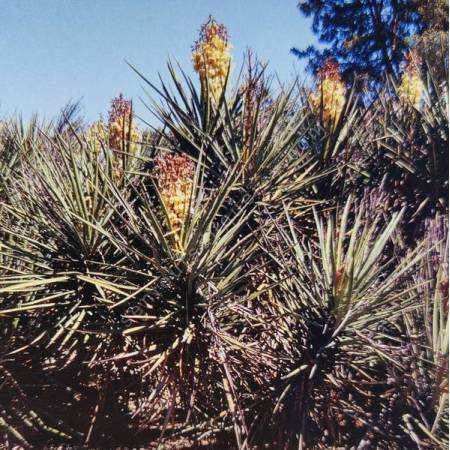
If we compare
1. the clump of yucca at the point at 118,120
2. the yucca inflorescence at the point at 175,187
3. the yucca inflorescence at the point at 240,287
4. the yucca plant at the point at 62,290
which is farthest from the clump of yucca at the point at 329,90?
the yucca plant at the point at 62,290

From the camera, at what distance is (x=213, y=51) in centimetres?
396

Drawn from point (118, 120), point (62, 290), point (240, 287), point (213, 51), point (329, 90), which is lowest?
point (62, 290)

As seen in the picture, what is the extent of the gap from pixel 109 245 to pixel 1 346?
0.88 metres

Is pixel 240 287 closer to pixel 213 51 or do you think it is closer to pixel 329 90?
pixel 213 51

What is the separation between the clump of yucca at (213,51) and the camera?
3.96m

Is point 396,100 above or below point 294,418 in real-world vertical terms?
above

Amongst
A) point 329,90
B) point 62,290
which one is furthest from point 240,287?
point 329,90

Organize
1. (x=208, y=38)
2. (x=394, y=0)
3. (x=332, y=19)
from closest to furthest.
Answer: (x=208, y=38) → (x=394, y=0) → (x=332, y=19)

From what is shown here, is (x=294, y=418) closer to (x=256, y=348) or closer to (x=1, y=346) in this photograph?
(x=256, y=348)

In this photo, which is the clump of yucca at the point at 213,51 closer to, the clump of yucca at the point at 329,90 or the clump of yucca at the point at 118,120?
the clump of yucca at the point at 118,120

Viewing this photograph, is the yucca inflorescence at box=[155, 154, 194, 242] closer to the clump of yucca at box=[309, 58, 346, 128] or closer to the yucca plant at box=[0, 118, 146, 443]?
the yucca plant at box=[0, 118, 146, 443]

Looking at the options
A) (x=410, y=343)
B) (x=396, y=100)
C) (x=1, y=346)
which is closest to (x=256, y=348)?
(x=410, y=343)

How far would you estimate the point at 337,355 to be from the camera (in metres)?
2.69

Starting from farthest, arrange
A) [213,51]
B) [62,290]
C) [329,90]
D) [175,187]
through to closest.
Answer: [329,90]
[213,51]
[62,290]
[175,187]
